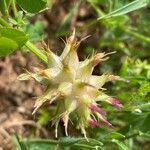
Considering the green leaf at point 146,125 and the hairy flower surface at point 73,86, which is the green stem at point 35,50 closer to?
the hairy flower surface at point 73,86

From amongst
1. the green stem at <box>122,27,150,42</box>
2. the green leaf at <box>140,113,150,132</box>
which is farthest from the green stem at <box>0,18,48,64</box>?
the green stem at <box>122,27,150,42</box>

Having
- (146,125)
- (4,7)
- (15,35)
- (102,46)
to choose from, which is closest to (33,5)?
(4,7)

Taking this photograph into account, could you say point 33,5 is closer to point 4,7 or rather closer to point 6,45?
point 4,7

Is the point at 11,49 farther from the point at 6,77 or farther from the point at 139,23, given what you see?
the point at 139,23

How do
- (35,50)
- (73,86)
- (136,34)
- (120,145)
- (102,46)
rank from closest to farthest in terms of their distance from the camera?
(73,86)
(35,50)
(120,145)
(136,34)
(102,46)

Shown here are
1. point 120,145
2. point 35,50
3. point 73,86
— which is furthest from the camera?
point 120,145

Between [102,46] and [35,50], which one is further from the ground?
[102,46]

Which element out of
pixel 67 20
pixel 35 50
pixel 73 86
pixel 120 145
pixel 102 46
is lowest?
pixel 120 145
